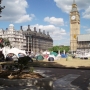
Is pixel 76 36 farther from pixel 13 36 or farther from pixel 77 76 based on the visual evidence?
pixel 77 76

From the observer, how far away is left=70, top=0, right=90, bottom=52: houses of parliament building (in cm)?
13662

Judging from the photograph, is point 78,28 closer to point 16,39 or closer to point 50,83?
point 16,39

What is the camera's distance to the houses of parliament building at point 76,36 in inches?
5379

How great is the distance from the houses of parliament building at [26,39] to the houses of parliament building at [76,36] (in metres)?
31.8

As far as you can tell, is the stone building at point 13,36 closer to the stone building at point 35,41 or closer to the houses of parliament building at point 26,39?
the houses of parliament building at point 26,39

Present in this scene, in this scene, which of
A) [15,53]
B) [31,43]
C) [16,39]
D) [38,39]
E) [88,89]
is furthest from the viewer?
[38,39]

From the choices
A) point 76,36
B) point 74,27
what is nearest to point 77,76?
point 74,27

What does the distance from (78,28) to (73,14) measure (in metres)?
10.5

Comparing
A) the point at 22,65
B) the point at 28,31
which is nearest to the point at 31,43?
the point at 28,31

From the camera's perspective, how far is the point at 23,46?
14112 centimetres

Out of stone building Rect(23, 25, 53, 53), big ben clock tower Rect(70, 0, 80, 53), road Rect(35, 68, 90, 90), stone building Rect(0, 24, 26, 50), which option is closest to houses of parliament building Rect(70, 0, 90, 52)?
big ben clock tower Rect(70, 0, 80, 53)

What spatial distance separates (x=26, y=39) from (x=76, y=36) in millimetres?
37060

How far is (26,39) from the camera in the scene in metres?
147

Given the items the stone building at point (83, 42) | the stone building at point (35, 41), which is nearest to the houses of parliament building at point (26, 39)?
the stone building at point (35, 41)
